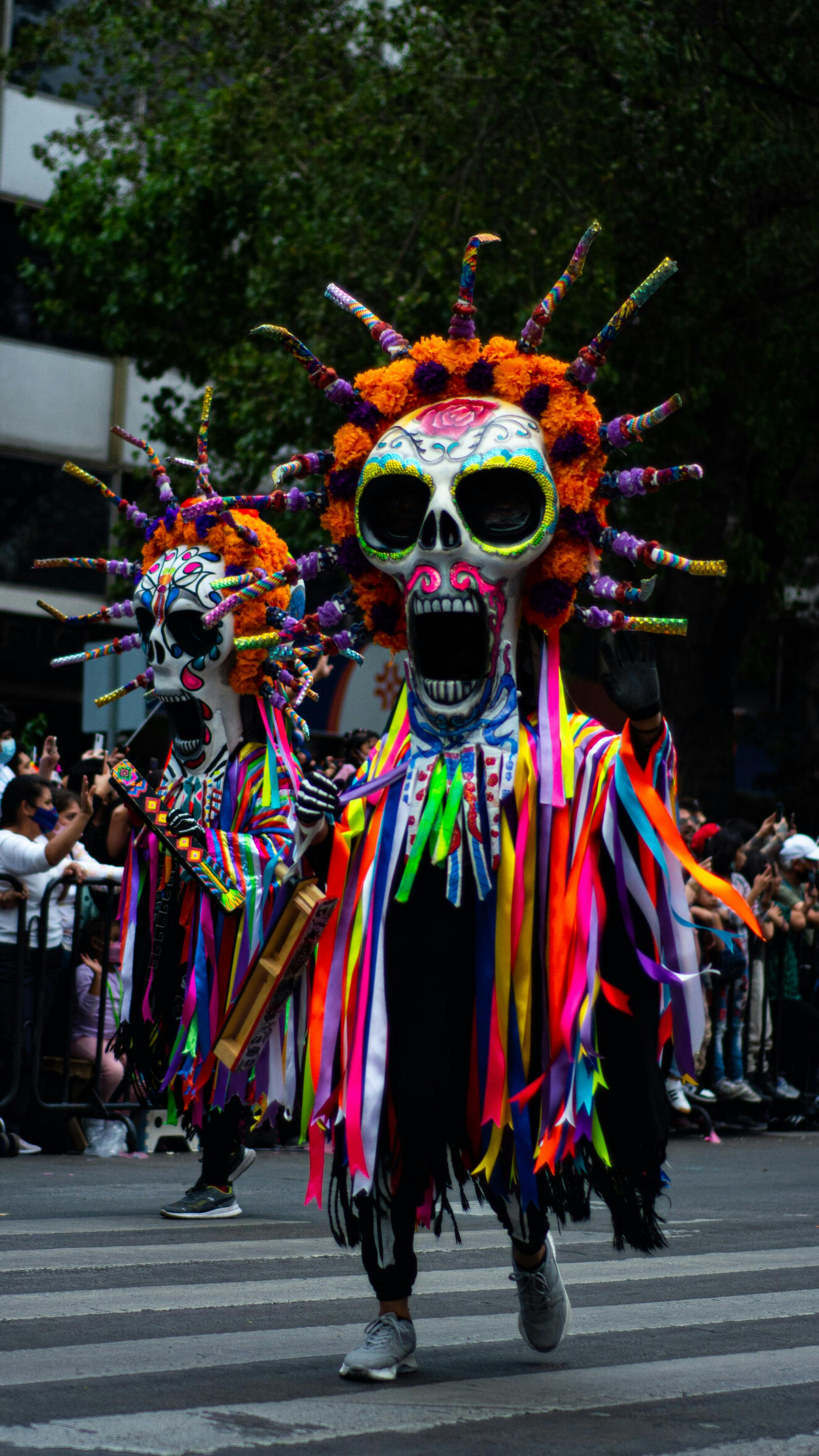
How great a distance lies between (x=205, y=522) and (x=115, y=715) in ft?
17.3

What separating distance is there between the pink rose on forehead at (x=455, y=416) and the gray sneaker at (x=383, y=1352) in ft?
6.61

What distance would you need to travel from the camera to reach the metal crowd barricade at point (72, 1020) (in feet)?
28.1

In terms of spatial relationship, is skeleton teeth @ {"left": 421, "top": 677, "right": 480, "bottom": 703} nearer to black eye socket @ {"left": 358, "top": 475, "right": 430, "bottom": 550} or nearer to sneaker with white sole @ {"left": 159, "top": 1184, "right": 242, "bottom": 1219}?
black eye socket @ {"left": 358, "top": 475, "right": 430, "bottom": 550}

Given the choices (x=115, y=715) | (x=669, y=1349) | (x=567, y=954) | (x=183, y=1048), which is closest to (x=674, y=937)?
(x=567, y=954)

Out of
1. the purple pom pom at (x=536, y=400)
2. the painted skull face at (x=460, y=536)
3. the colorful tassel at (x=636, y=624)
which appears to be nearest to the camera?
the colorful tassel at (x=636, y=624)

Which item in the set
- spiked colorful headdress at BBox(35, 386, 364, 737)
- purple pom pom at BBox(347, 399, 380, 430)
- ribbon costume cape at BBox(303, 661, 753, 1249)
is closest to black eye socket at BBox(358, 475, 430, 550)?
purple pom pom at BBox(347, 399, 380, 430)

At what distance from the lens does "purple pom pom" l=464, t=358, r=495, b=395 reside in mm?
4734

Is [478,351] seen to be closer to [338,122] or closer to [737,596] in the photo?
[338,122]

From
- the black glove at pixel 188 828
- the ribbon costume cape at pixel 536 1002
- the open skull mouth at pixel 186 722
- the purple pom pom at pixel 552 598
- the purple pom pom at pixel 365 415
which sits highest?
the purple pom pom at pixel 365 415

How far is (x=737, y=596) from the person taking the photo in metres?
18.6

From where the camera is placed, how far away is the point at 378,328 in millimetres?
4996

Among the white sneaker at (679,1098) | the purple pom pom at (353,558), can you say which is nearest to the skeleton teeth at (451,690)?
the purple pom pom at (353,558)

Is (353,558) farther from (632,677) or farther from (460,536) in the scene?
(632,677)

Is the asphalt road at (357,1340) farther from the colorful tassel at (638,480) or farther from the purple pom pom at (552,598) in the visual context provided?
the colorful tassel at (638,480)
